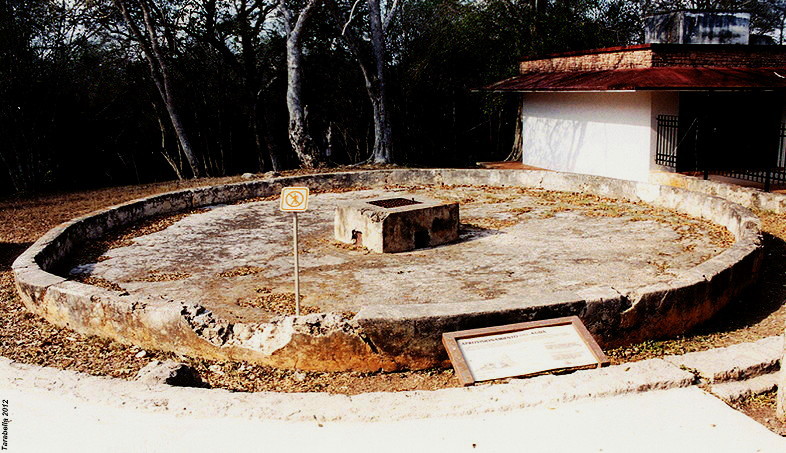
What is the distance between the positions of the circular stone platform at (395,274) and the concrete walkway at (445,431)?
1164 millimetres

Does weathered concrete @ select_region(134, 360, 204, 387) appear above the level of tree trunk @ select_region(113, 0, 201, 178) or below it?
below

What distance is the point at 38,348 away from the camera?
572 cm

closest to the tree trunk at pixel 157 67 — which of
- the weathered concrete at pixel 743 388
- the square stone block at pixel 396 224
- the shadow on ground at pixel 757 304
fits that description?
the square stone block at pixel 396 224

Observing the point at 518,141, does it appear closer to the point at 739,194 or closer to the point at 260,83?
the point at 260,83

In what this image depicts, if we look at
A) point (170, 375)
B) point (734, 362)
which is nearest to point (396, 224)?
point (170, 375)

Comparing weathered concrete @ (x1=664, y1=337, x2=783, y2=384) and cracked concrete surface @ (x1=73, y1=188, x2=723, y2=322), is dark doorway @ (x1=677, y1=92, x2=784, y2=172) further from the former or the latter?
weathered concrete @ (x1=664, y1=337, x2=783, y2=384)

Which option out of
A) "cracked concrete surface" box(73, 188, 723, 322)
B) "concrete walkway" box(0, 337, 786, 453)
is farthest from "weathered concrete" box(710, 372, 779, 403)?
"cracked concrete surface" box(73, 188, 723, 322)

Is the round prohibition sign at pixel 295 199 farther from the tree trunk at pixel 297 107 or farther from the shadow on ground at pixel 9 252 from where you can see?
the tree trunk at pixel 297 107

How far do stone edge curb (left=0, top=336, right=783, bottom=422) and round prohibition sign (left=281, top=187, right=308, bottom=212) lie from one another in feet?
6.97

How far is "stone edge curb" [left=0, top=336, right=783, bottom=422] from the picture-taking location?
4145 millimetres

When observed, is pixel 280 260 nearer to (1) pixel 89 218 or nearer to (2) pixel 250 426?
(1) pixel 89 218

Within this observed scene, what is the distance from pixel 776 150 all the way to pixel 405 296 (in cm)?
1202

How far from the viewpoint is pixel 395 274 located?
7.63 m

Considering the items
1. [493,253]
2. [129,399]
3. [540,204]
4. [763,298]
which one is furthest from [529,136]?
[129,399]
